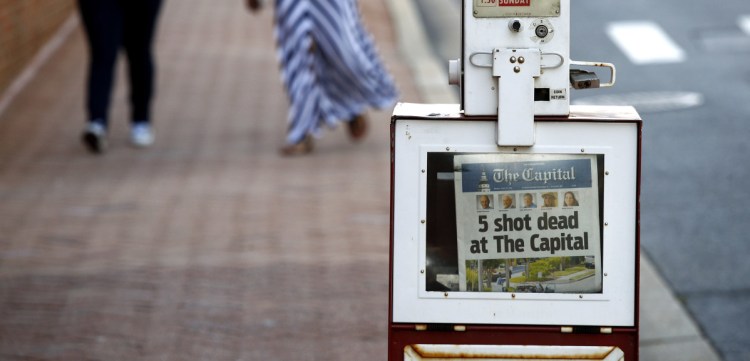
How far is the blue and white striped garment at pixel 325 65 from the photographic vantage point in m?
8.87

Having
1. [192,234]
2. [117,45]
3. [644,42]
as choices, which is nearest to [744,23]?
[644,42]

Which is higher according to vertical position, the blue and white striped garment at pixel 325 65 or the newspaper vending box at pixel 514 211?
the blue and white striped garment at pixel 325 65

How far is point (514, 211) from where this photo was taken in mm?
3814

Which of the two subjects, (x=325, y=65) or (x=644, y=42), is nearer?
(x=325, y=65)

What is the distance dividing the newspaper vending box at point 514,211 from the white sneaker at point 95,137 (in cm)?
554

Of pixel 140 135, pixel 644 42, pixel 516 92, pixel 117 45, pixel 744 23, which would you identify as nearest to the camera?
pixel 516 92

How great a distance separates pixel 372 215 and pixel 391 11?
8809mm

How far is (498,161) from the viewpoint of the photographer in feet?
12.4

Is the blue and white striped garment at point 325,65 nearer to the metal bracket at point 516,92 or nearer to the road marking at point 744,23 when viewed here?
the metal bracket at point 516,92

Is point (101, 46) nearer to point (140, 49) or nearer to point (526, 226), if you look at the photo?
point (140, 49)

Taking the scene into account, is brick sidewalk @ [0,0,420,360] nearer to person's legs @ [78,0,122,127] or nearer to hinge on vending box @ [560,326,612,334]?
person's legs @ [78,0,122,127]

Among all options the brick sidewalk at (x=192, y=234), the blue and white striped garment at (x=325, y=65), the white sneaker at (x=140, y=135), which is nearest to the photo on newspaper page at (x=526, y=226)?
the brick sidewalk at (x=192, y=234)

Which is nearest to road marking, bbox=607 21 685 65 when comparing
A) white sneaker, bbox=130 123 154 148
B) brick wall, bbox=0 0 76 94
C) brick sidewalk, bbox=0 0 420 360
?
brick sidewalk, bbox=0 0 420 360

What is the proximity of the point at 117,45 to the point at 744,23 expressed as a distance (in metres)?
8.03
